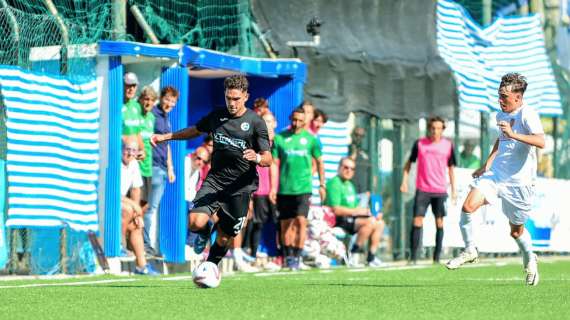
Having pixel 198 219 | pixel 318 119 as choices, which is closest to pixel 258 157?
pixel 198 219

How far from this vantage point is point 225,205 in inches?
496

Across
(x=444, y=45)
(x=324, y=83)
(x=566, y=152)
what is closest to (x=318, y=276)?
(x=324, y=83)

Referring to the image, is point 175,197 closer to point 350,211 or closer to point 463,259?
point 350,211

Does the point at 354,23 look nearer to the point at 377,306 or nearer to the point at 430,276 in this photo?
the point at 430,276

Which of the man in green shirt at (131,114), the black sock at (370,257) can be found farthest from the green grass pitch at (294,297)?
the black sock at (370,257)

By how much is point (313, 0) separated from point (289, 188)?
462 cm

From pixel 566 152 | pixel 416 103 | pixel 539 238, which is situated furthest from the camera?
pixel 566 152

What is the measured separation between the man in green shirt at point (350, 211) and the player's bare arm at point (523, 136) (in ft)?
24.8

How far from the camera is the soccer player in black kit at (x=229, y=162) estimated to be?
12.5 meters

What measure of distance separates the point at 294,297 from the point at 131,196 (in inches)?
237

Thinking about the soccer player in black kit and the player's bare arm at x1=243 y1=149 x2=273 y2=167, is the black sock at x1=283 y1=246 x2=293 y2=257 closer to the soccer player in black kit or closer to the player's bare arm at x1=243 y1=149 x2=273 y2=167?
the soccer player in black kit

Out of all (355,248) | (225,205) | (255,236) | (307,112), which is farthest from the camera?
(355,248)

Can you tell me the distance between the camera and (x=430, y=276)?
15.5m

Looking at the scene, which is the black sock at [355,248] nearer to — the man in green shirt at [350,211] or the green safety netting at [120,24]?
the man in green shirt at [350,211]
